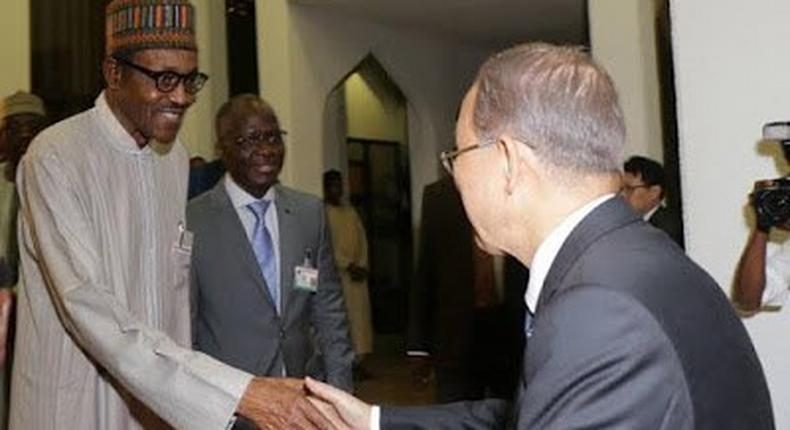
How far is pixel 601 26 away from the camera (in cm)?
494

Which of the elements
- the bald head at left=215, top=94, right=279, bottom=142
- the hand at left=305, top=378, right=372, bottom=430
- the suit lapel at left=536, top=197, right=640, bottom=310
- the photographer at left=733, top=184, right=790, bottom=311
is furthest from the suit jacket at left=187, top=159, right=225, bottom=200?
the suit lapel at left=536, top=197, right=640, bottom=310

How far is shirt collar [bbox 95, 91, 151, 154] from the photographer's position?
6.71ft

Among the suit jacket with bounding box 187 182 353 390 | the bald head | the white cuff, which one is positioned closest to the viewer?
the white cuff

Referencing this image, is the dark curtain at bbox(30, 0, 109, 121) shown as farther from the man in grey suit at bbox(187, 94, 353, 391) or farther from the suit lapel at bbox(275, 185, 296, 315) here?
the suit lapel at bbox(275, 185, 296, 315)

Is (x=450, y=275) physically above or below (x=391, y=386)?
above

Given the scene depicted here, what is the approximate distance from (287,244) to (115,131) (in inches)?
31.6

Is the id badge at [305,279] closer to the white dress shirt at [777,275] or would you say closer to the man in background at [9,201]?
the man in background at [9,201]

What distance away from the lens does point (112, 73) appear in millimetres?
2090

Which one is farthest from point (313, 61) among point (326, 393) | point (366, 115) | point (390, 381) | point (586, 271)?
point (586, 271)

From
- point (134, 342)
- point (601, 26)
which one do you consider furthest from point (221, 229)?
point (601, 26)

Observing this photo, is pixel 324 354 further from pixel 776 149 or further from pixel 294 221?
pixel 776 149

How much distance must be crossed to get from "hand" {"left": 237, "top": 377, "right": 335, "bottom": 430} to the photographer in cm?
160

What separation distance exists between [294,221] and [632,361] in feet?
6.19

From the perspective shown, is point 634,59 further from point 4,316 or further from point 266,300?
point 4,316
